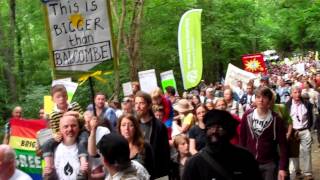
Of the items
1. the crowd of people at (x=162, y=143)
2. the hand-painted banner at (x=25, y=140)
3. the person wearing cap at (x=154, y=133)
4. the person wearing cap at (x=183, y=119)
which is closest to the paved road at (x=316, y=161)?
the crowd of people at (x=162, y=143)

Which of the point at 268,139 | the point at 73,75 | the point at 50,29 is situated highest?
the point at 50,29

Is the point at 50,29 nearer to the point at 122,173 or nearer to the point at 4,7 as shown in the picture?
the point at 122,173

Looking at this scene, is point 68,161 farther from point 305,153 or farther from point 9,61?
point 9,61

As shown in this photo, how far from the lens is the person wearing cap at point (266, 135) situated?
650 centimetres

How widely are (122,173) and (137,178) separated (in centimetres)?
14

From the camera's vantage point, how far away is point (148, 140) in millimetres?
5930

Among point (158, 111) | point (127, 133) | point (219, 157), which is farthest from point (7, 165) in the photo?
point (158, 111)

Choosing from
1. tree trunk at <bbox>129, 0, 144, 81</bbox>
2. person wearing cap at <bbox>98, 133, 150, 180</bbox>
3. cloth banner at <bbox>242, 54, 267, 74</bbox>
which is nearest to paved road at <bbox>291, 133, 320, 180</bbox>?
person wearing cap at <bbox>98, 133, 150, 180</bbox>

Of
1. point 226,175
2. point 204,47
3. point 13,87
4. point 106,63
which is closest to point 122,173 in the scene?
point 226,175

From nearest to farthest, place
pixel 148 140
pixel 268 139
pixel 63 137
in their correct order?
pixel 63 137 → pixel 148 140 → pixel 268 139

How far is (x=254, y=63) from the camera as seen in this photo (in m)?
24.6

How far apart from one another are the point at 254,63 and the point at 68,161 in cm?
2000

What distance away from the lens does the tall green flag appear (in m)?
16.1

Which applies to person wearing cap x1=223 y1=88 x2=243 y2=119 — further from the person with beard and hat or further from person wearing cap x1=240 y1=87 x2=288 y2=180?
the person with beard and hat
